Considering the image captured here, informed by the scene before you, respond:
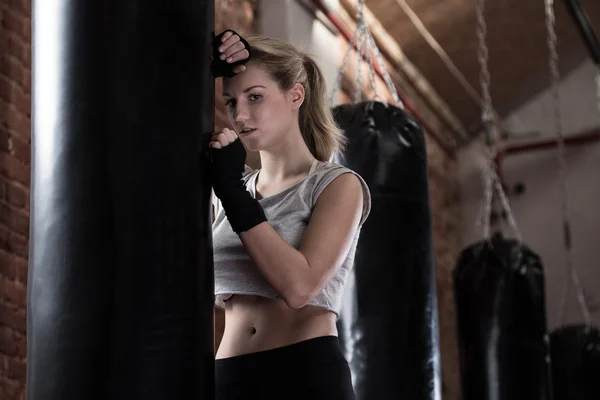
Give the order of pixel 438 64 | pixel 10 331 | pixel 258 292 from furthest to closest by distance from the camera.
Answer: pixel 438 64 < pixel 10 331 < pixel 258 292

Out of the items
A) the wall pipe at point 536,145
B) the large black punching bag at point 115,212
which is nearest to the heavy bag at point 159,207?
the large black punching bag at point 115,212

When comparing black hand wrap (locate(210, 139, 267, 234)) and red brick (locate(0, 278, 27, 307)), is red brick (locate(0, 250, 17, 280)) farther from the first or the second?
black hand wrap (locate(210, 139, 267, 234))

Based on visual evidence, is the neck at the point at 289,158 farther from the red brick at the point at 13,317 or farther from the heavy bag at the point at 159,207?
the red brick at the point at 13,317

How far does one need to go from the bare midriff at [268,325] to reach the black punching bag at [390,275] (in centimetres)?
89

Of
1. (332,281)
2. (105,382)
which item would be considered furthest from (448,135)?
(105,382)

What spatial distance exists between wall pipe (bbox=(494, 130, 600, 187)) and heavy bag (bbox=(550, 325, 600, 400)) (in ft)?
6.98

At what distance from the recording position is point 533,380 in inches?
140

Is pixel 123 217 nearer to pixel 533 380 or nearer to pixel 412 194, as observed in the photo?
pixel 412 194

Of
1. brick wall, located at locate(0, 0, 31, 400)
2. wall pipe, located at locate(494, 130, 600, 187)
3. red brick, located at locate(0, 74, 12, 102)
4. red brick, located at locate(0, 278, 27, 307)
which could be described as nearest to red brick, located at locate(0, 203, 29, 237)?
brick wall, located at locate(0, 0, 31, 400)

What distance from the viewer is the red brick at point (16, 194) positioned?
239 cm

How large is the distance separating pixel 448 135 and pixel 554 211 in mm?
893

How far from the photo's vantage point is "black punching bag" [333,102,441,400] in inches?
96.1

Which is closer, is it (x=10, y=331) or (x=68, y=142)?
(x=68, y=142)

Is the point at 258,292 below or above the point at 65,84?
below
